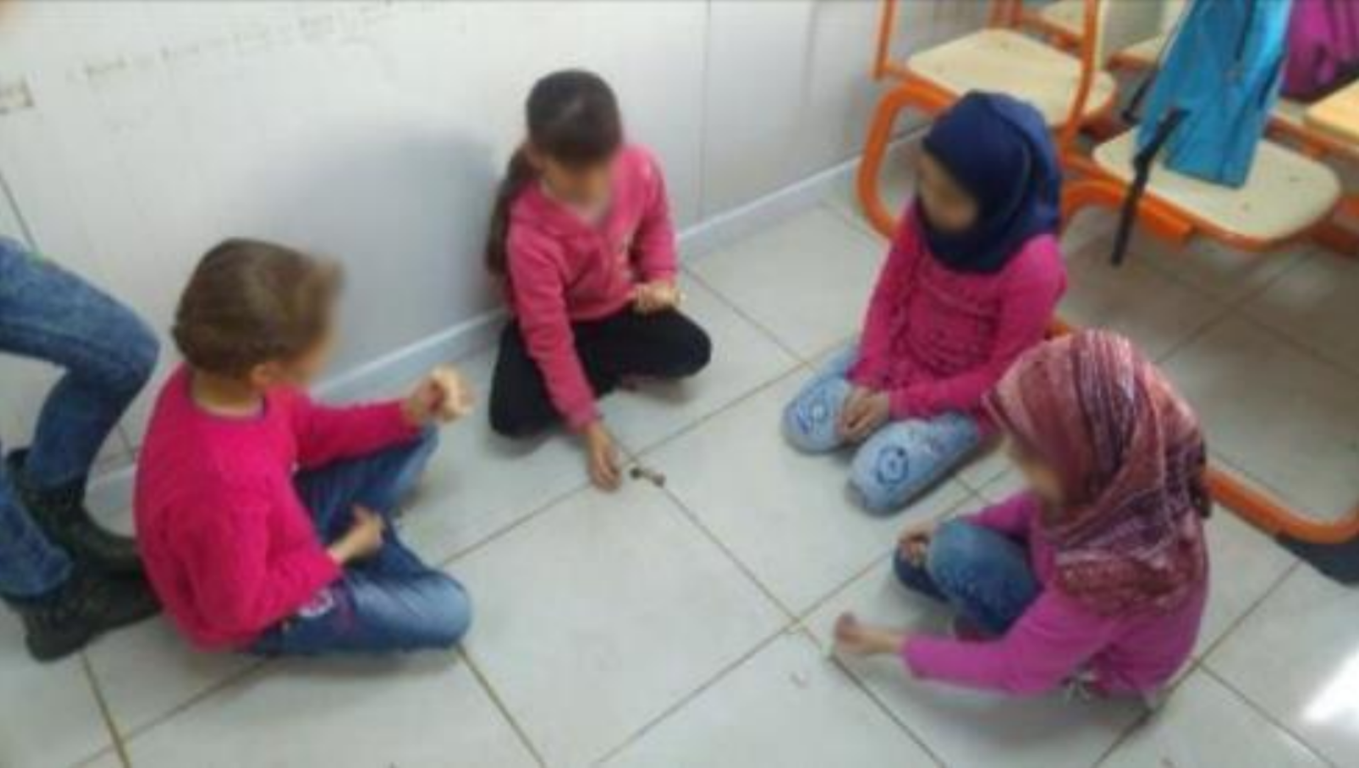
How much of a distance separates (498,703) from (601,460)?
1.38 feet

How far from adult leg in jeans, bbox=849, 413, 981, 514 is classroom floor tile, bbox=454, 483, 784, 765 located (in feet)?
0.83

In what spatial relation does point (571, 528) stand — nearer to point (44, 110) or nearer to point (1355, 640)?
point (44, 110)

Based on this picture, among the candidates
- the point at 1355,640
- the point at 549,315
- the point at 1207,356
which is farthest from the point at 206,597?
the point at 1207,356

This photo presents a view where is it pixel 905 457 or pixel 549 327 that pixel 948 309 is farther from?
pixel 549 327

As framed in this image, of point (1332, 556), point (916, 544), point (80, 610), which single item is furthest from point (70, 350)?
point (1332, 556)

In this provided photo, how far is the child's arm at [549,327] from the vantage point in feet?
5.20

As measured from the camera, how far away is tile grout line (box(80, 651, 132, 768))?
128 centimetres

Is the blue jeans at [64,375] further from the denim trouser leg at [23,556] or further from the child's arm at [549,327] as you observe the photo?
the child's arm at [549,327]

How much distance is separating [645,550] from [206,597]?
0.61 m

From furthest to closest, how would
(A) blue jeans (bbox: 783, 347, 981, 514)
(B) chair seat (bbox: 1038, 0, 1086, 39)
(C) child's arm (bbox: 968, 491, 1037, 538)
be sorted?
(B) chair seat (bbox: 1038, 0, 1086, 39) < (A) blue jeans (bbox: 783, 347, 981, 514) < (C) child's arm (bbox: 968, 491, 1037, 538)

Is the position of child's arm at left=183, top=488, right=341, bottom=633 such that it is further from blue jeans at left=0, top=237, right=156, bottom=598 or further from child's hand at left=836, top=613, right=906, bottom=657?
child's hand at left=836, top=613, right=906, bottom=657

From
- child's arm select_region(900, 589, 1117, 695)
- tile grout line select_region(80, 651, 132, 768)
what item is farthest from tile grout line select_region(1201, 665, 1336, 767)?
tile grout line select_region(80, 651, 132, 768)

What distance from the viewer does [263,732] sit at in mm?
1309

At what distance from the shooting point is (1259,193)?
1666 mm
